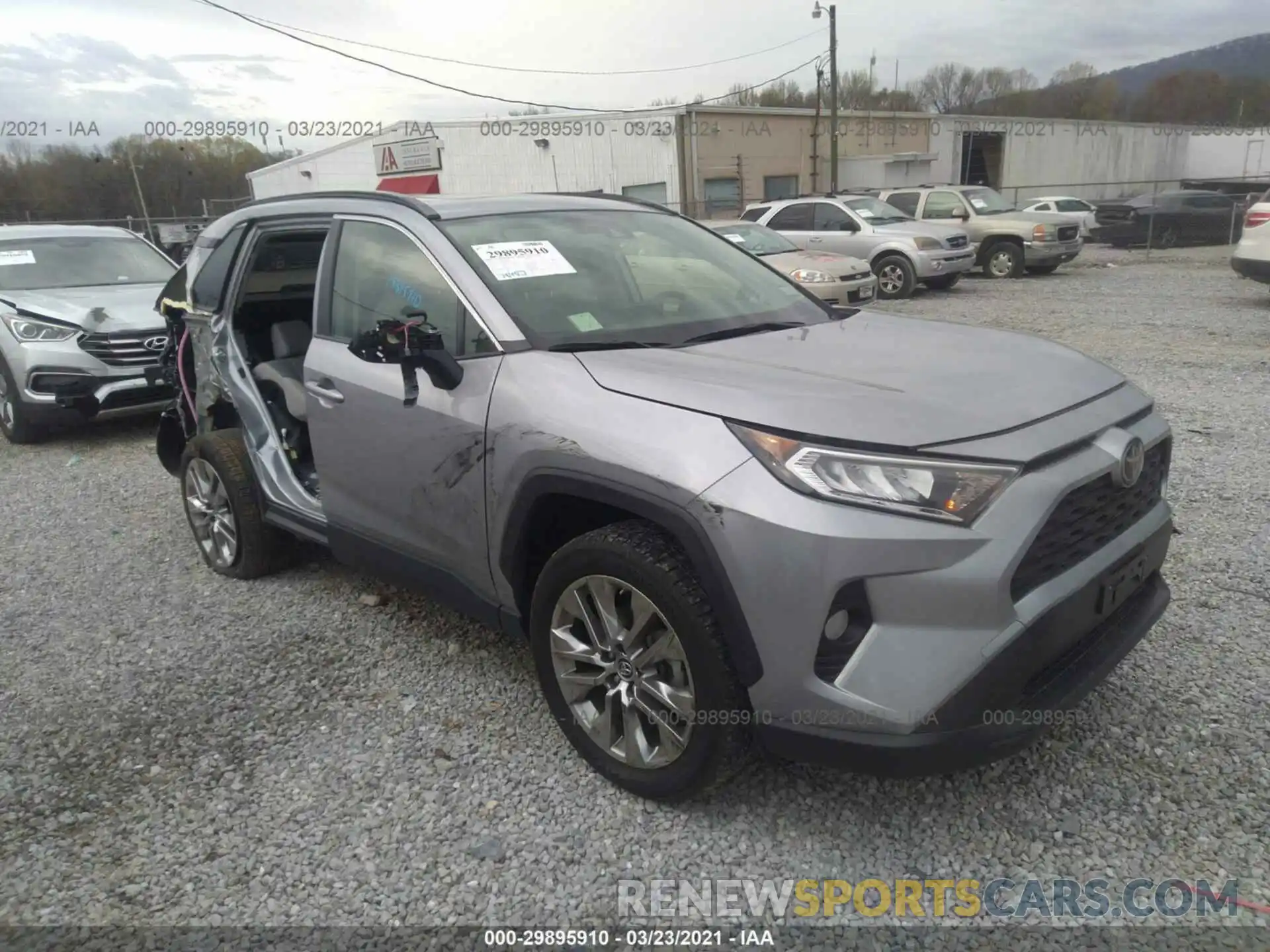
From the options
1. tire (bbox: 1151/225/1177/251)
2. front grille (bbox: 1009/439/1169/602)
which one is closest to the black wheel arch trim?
front grille (bbox: 1009/439/1169/602)

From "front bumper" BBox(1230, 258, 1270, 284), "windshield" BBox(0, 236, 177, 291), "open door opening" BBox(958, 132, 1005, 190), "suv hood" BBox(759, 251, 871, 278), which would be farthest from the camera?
"open door opening" BBox(958, 132, 1005, 190)

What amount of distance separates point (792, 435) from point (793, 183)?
32.4 m

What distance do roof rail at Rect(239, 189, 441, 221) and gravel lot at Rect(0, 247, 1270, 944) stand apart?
174 cm

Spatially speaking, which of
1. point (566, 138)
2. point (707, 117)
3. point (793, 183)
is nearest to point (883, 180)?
point (793, 183)

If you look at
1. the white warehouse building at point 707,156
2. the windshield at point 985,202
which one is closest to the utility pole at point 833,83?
the white warehouse building at point 707,156

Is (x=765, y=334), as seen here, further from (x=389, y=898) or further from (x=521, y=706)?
(x=389, y=898)

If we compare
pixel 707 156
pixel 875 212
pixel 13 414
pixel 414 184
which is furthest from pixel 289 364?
pixel 707 156

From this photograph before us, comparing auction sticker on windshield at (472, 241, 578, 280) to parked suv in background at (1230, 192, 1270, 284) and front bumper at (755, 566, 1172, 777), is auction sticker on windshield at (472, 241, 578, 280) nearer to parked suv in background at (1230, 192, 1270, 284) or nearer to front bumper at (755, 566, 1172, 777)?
front bumper at (755, 566, 1172, 777)

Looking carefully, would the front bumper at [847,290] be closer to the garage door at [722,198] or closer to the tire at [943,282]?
the tire at [943,282]

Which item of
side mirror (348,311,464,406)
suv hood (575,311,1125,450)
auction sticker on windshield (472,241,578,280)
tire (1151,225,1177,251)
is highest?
auction sticker on windshield (472,241,578,280)

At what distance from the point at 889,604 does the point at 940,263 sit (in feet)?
45.0

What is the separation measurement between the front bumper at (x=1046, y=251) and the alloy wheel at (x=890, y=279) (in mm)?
3651

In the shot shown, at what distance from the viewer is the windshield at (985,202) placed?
17.0 meters

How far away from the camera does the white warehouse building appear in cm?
2766
